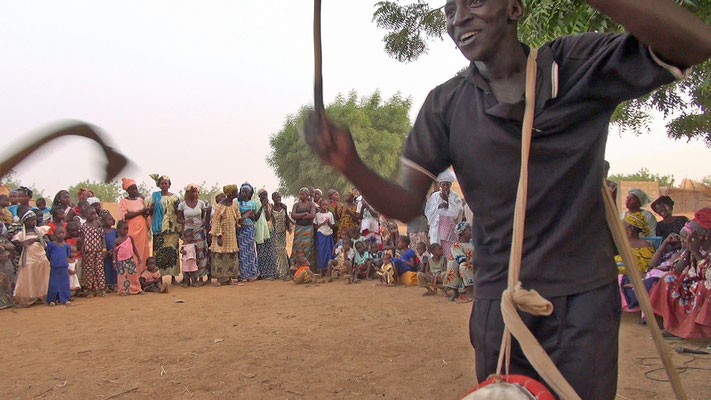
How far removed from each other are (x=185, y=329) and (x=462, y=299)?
389 centimetres

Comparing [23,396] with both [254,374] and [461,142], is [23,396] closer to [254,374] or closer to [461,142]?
[254,374]

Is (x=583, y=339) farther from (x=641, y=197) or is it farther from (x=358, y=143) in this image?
(x=358, y=143)

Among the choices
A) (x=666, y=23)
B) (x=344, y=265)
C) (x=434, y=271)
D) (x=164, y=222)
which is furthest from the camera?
(x=344, y=265)

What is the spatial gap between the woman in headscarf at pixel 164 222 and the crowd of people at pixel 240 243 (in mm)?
18

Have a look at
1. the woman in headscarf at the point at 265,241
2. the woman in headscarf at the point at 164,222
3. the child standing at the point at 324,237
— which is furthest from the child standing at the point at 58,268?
the child standing at the point at 324,237

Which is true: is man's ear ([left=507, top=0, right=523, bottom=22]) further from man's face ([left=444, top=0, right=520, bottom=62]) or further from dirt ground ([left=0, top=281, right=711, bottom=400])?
dirt ground ([left=0, top=281, right=711, bottom=400])

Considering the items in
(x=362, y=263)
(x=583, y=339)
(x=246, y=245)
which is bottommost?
(x=362, y=263)

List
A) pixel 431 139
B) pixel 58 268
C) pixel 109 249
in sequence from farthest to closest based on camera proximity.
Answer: pixel 109 249 → pixel 58 268 → pixel 431 139

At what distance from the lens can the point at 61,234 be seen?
9281 mm

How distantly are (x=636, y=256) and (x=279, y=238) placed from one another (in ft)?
23.1

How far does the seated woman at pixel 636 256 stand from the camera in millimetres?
6711

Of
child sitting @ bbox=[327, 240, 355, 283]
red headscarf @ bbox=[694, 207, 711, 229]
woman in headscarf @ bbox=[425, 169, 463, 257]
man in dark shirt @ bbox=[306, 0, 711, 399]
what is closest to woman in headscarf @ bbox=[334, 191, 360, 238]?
child sitting @ bbox=[327, 240, 355, 283]

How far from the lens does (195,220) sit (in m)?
10.9

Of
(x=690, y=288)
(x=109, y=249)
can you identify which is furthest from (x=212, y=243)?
(x=690, y=288)
